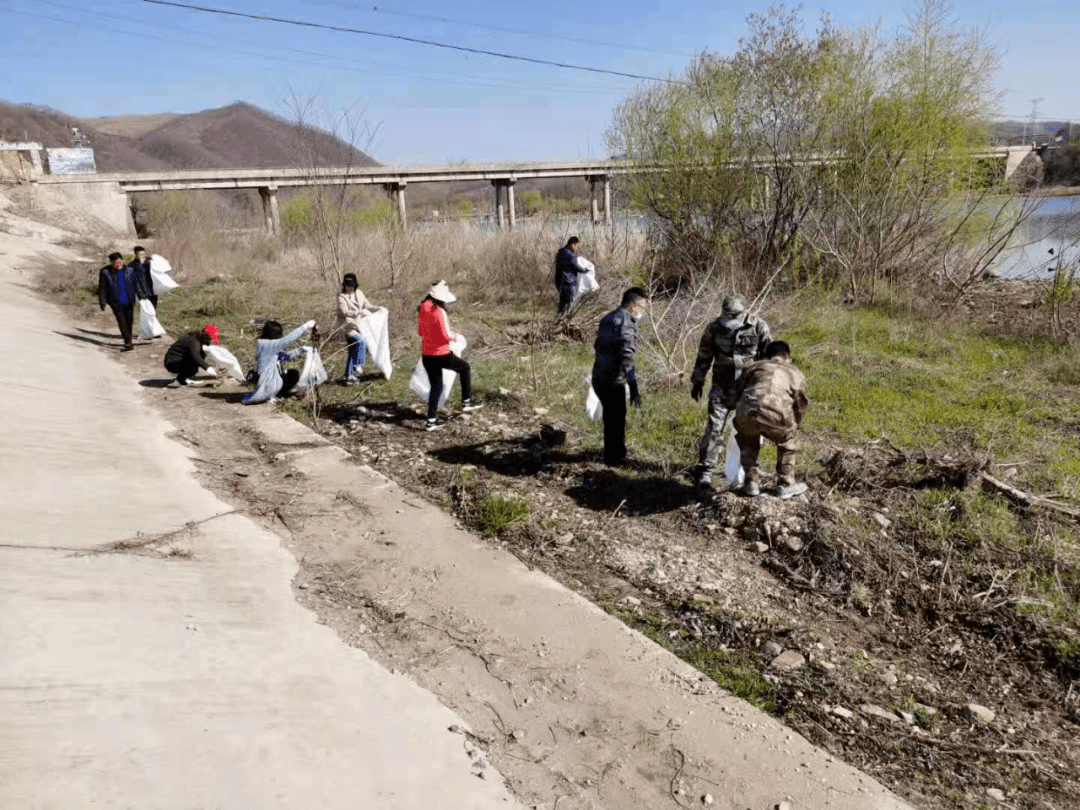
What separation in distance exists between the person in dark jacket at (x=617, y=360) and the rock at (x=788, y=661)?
252cm

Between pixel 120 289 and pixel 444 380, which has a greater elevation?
pixel 120 289

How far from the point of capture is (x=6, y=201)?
26.4 meters

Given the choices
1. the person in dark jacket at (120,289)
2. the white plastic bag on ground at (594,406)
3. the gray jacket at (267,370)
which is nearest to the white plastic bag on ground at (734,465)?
the white plastic bag on ground at (594,406)

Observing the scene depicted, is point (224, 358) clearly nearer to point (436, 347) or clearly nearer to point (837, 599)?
point (436, 347)

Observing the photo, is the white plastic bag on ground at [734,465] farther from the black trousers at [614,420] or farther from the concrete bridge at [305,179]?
the concrete bridge at [305,179]

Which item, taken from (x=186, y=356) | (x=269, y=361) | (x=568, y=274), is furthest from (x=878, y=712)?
(x=568, y=274)

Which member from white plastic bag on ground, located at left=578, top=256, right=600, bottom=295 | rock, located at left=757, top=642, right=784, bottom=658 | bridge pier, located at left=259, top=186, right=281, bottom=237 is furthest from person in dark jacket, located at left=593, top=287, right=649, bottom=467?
bridge pier, located at left=259, top=186, right=281, bottom=237

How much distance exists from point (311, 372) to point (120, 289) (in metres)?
4.42

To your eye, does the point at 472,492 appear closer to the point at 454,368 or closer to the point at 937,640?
the point at 454,368

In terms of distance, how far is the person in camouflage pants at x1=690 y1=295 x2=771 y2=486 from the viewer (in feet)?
19.2

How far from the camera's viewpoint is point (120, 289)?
1097 centimetres

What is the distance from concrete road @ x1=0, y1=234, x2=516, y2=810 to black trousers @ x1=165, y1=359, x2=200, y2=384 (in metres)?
3.77

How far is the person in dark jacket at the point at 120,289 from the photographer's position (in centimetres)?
1090

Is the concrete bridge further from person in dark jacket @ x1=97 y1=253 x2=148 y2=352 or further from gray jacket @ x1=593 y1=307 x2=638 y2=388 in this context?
gray jacket @ x1=593 y1=307 x2=638 y2=388
